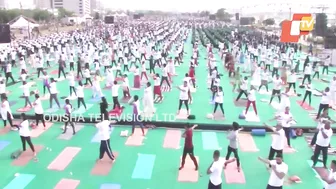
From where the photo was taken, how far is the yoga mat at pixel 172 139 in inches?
419

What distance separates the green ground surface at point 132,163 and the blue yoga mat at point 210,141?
0.37 ft

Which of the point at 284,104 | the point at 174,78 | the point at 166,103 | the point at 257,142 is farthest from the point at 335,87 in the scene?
the point at 174,78

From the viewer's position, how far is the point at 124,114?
13.3 metres

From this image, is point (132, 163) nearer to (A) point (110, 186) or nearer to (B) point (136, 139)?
(A) point (110, 186)

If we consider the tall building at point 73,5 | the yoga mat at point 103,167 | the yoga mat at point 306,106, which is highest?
the tall building at point 73,5

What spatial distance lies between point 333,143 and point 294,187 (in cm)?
347

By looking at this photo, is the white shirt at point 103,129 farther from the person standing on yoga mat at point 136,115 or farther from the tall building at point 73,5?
the tall building at point 73,5

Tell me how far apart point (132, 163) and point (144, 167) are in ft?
1.33

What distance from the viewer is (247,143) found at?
10.8m

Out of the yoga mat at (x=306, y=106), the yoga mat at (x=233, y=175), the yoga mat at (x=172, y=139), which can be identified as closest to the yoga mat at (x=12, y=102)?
the yoga mat at (x=172, y=139)

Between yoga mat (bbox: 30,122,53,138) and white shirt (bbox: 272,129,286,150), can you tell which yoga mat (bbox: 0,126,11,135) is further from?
white shirt (bbox: 272,129,286,150)

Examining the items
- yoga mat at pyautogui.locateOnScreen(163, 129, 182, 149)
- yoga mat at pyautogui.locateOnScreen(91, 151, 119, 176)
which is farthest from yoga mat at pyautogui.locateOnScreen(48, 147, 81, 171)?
yoga mat at pyautogui.locateOnScreen(163, 129, 182, 149)

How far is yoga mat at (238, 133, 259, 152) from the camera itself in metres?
10.4

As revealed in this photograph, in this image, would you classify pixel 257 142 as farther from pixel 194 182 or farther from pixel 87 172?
pixel 87 172
